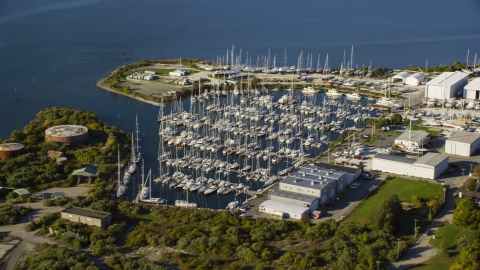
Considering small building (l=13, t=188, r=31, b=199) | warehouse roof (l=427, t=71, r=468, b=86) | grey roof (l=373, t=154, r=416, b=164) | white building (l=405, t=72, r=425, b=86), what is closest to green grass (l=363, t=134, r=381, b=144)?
grey roof (l=373, t=154, r=416, b=164)

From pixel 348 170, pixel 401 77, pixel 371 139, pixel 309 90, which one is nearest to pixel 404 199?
pixel 348 170

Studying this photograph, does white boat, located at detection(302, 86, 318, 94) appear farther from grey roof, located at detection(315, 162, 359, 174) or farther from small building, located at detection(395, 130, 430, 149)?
grey roof, located at detection(315, 162, 359, 174)

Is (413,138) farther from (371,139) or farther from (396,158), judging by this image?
(396,158)

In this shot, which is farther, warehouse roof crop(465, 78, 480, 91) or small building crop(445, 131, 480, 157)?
warehouse roof crop(465, 78, 480, 91)

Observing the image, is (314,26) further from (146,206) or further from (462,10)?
(146,206)

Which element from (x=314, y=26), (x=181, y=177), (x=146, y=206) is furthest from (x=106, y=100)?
(x=314, y=26)
